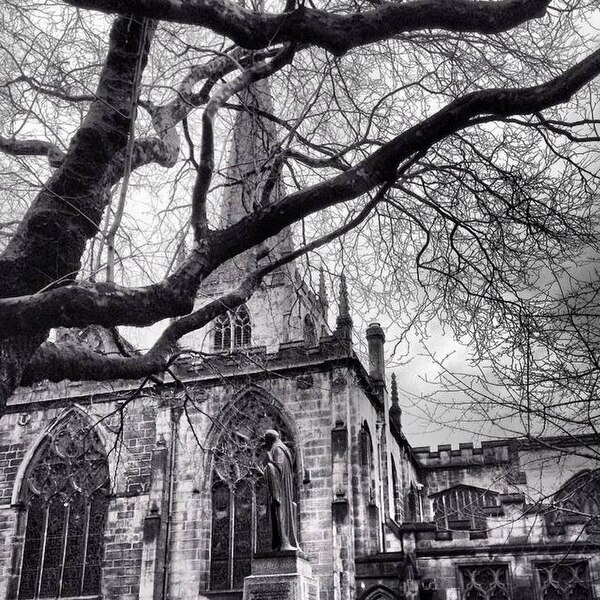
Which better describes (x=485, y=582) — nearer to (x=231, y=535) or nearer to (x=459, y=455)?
(x=231, y=535)

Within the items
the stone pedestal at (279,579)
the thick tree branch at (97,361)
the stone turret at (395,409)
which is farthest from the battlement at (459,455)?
the thick tree branch at (97,361)

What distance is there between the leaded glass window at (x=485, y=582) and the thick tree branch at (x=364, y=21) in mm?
14015

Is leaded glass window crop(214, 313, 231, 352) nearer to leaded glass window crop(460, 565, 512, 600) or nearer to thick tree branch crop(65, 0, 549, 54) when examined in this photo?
leaded glass window crop(460, 565, 512, 600)

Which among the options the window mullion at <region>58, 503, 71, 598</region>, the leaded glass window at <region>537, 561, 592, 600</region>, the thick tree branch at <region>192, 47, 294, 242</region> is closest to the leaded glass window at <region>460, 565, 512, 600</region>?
the leaded glass window at <region>537, 561, 592, 600</region>

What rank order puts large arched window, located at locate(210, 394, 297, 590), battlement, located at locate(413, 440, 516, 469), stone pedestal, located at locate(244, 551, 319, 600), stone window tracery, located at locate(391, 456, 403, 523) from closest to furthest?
stone pedestal, located at locate(244, 551, 319, 600)
large arched window, located at locate(210, 394, 297, 590)
stone window tracery, located at locate(391, 456, 403, 523)
battlement, located at locate(413, 440, 516, 469)

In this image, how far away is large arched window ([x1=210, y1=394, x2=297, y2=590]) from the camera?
1856 cm

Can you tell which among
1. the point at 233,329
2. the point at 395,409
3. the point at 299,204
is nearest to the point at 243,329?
the point at 233,329

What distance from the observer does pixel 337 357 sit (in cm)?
1934

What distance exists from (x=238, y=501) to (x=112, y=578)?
148 inches

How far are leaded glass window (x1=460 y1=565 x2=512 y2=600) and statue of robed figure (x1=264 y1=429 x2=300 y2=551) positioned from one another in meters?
6.53

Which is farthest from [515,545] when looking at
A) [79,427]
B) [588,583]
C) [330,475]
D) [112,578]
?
[79,427]

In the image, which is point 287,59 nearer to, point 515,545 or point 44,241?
point 44,241

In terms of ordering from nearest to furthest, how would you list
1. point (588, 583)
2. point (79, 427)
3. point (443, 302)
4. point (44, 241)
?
point (44, 241) → point (443, 302) → point (588, 583) → point (79, 427)

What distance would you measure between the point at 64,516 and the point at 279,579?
12.4 m
